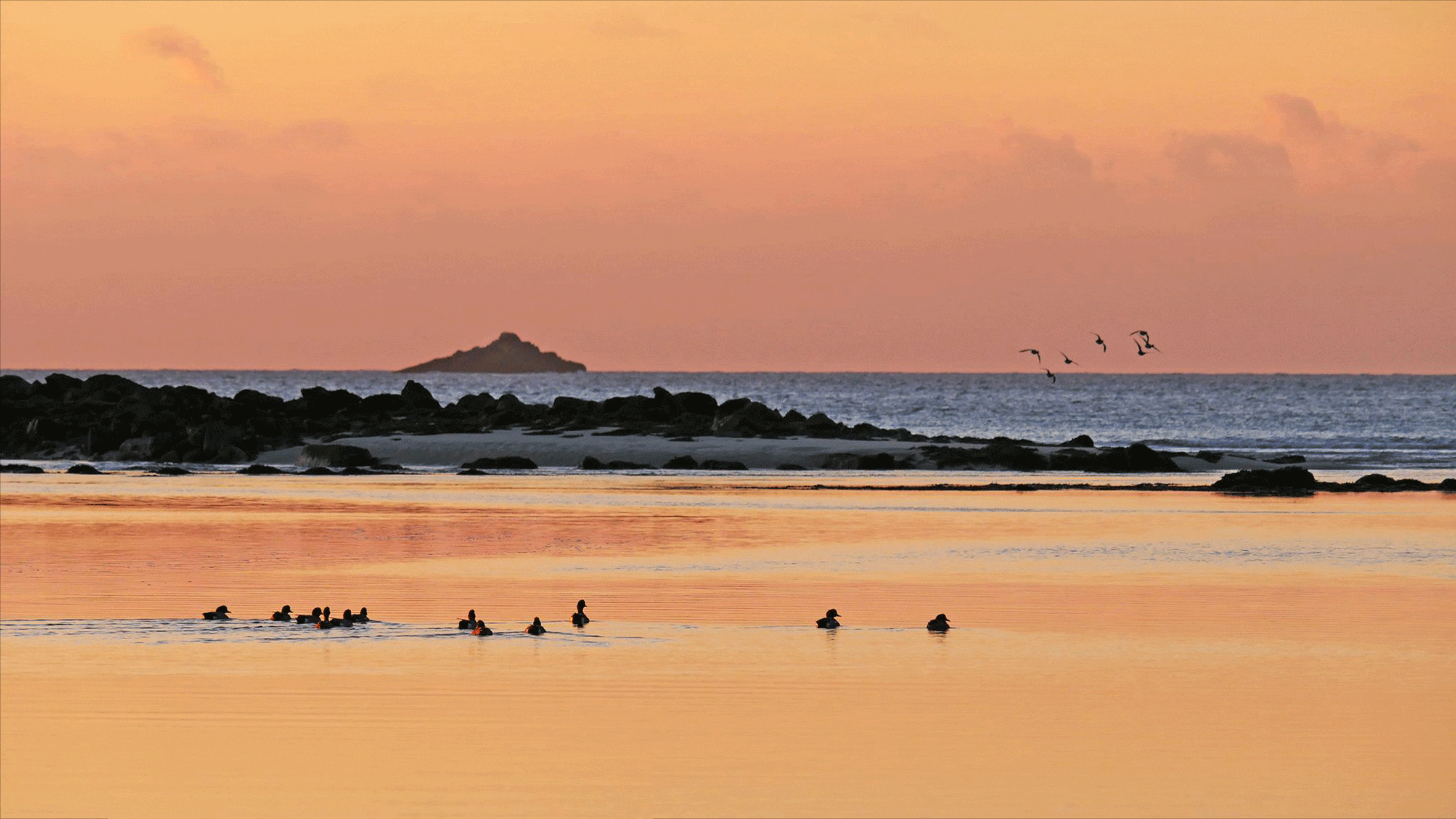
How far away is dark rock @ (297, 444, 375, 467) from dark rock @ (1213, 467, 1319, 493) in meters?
29.1

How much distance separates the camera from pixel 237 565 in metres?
29.5

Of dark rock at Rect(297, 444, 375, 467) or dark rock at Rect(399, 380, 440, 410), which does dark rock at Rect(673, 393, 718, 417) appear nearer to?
dark rock at Rect(399, 380, 440, 410)

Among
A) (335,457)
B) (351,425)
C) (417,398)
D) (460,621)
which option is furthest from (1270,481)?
(417,398)

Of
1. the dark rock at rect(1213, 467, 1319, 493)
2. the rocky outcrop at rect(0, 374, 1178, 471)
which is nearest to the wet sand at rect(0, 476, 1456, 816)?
the dark rock at rect(1213, 467, 1319, 493)

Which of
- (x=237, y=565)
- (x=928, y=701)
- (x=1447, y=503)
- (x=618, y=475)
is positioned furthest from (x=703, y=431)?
(x=928, y=701)

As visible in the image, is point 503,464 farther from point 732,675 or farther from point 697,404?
point 732,675

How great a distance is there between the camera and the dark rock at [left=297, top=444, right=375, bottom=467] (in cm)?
6562

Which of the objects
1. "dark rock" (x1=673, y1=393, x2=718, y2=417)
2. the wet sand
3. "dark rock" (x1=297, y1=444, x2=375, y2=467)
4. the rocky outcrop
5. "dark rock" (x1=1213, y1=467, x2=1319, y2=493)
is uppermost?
"dark rock" (x1=673, y1=393, x2=718, y2=417)

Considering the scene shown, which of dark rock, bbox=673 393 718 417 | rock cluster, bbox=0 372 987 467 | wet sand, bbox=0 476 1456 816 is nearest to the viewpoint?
wet sand, bbox=0 476 1456 816

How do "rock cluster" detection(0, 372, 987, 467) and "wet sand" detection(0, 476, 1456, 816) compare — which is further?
"rock cluster" detection(0, 372, 987, 467)

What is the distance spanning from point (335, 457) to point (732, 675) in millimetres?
49945

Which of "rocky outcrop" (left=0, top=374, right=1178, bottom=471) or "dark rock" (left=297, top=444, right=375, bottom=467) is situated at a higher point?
"rocky outcrop" (left=0, top=374, right=1178, bottom=471)

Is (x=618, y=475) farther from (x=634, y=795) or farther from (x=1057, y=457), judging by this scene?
(x=634, y=795)

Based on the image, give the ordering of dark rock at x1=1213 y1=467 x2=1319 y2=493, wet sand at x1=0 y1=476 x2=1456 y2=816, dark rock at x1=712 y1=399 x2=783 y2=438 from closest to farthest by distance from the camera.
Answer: wet sand at x1=0 y1=476 x2=1456 y2=816
dark rock at x1=1213 y1=467 x2=1319 y2=493
dark rock at x1=712 y1=399 x2=783 y2=438
